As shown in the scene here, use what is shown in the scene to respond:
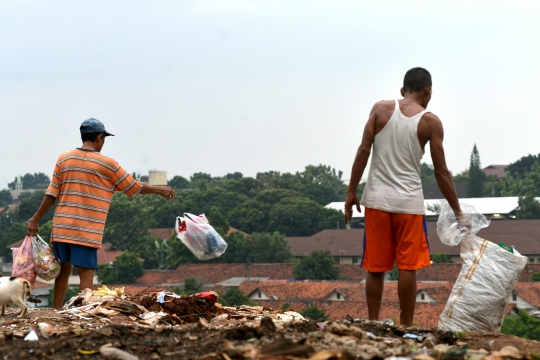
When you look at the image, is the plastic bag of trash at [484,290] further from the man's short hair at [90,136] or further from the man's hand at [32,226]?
the man's hand at [32,226]

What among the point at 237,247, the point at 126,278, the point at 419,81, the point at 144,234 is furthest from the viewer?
the point at 144,234

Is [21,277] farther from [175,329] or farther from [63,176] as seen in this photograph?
[175,329]

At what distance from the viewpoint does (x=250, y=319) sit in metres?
4.49

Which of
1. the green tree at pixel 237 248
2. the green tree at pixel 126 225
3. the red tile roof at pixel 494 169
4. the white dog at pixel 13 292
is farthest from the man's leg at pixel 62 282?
the red tile roof at pixel 494 169

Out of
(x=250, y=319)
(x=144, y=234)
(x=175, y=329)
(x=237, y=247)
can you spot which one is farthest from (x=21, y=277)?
(x=144, y=234)

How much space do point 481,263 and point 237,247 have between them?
59526 millimetres

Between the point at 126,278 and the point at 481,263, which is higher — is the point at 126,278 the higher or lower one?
the lower one

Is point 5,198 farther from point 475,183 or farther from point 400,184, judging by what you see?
point 400,184

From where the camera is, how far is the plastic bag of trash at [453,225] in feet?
15.5

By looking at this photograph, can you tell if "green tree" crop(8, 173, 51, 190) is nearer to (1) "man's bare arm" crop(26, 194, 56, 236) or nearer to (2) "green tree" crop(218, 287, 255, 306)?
(2) "green tree" crop(218, 287, 255, 306)

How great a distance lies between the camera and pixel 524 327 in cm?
3578

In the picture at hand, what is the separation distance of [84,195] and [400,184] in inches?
74.2

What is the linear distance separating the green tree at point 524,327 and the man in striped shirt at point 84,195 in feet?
105

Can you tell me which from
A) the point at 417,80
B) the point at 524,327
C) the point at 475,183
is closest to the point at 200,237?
the point at 417,80
